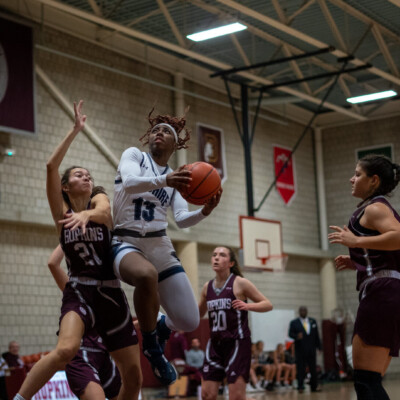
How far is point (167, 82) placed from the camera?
19641 millimetres

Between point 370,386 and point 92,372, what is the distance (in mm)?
2259

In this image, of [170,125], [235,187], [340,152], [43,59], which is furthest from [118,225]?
[340,152]

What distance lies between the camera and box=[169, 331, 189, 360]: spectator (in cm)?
1723

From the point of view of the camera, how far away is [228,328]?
7.94m

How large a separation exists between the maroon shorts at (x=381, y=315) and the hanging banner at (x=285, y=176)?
17.8 metres

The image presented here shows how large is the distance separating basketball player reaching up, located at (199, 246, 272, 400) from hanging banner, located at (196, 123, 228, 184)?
38.2ft

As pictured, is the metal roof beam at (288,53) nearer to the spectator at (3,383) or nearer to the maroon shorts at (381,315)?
the spectator at (3,383)

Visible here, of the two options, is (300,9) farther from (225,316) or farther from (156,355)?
(156,355)

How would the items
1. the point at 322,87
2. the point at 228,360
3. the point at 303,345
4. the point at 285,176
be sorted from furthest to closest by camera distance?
1. the point at 285,176
2. the point at 322,87
3. the point at 303,345
4. the point at 228,360

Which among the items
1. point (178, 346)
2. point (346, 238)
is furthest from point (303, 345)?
point (346, 238)

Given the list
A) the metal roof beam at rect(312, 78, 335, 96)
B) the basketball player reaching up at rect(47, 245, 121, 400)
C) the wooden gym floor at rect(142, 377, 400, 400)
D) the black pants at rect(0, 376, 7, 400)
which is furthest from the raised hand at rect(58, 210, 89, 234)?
the metal roof beam at rect(312, 78, 335, 96)

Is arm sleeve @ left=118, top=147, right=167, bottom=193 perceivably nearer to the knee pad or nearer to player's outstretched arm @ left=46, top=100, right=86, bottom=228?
player's outstretched arm @ left=46, top=100, right=86, bottom=228

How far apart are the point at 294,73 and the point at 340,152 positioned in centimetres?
416

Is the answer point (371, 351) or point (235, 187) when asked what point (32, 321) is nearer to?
point (235, 187)
